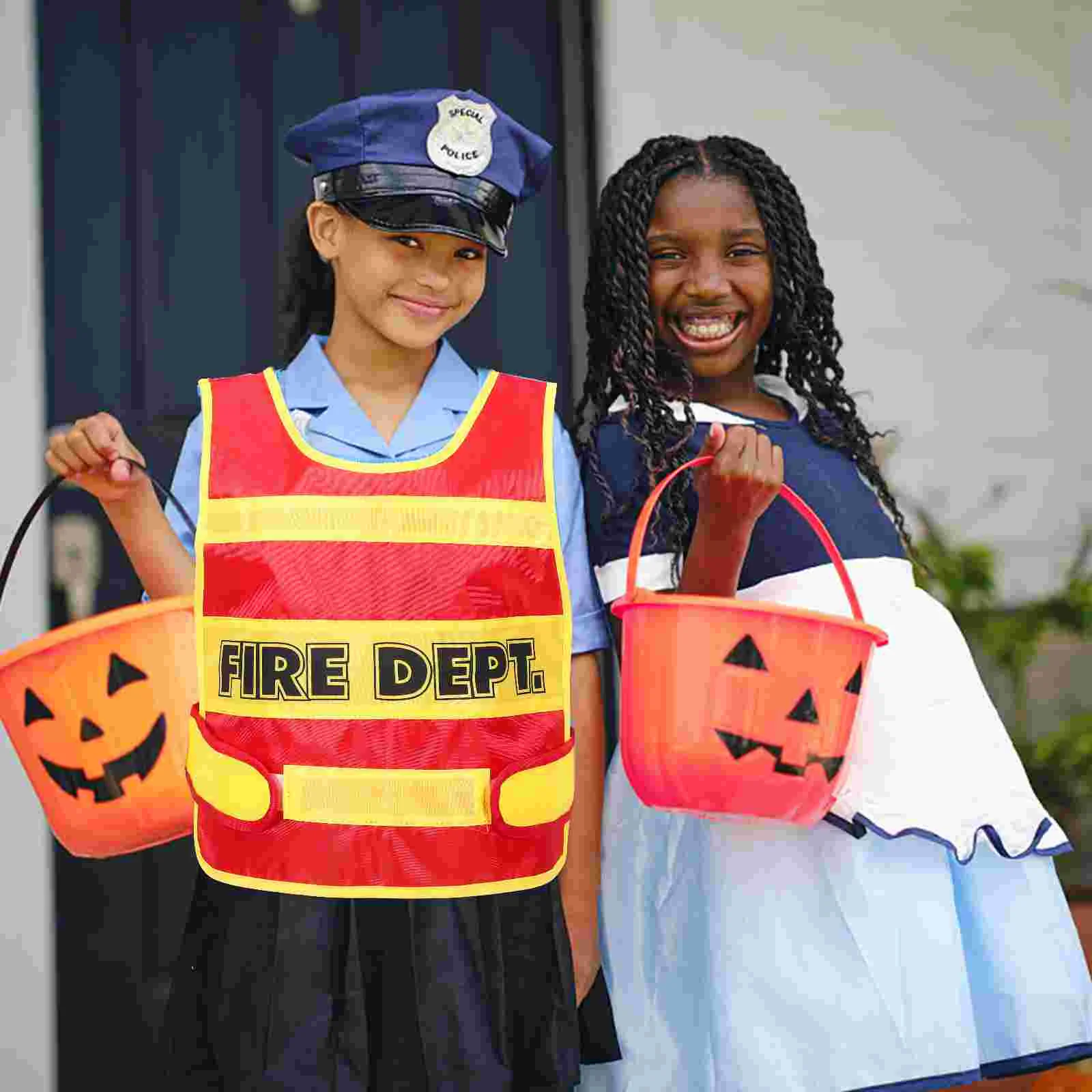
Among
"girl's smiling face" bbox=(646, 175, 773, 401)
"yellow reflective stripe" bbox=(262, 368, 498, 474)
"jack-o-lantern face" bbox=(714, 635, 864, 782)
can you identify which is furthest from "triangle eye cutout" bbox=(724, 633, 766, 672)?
"girl's smiling face" bbox=(646, 175, 773, 401)

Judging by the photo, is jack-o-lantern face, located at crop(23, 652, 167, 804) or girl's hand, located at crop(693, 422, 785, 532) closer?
girl's hand, located at crop(693, 422, 785, 532)

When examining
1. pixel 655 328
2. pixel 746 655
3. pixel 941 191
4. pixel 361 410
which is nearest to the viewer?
pixel 746 655

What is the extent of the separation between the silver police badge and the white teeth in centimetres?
41

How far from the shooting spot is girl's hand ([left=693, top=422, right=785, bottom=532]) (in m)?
1.82

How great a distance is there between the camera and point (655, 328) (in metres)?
2.19

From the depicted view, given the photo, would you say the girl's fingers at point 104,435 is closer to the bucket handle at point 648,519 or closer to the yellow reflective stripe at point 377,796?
the yellow reflective stripe at point 377,796

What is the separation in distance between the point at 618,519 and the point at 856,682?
45cm

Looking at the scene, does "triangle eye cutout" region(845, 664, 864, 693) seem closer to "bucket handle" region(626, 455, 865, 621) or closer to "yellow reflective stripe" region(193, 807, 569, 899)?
"bucket handle" region(626, 455, 865, 621)

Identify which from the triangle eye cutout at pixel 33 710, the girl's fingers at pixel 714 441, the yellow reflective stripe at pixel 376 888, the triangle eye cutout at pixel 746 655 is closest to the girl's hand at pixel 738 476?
the girl's fingers at pixel 714 441

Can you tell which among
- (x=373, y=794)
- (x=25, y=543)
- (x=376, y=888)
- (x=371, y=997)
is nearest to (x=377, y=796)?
(x=373, y=794)

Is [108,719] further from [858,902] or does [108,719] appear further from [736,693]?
[858,902]

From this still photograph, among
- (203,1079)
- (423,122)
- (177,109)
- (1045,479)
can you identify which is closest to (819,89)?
(1045,479)

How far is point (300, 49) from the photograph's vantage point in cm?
332

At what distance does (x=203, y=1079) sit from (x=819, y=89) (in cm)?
267
